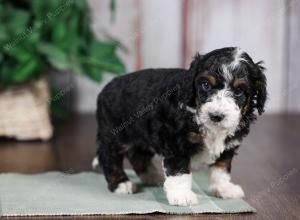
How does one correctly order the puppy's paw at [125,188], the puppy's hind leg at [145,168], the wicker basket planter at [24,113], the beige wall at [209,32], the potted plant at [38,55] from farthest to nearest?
the beige wall at [209,32], the wicker basket planter at [24,113], the potted plant at [38,55], the puppy's hind leg at [145,168], the puppy's paw at [125,188]

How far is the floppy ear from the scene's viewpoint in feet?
10.2

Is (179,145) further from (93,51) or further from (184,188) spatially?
(93,51)

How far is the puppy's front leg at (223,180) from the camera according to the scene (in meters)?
3.37

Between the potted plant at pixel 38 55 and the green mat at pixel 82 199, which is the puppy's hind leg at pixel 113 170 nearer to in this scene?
the green mat at pixel 82 199

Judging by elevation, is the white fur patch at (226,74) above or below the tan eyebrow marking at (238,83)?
above

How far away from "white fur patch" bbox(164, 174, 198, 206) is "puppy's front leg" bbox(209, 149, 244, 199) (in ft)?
0.83

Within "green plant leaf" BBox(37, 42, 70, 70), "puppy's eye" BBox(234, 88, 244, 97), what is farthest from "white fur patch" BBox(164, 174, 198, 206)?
"green plant leaf" BBox(37, 42, 70, 70)

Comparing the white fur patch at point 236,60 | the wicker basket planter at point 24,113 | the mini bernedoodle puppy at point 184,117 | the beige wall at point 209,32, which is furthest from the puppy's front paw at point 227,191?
the beige wall at point 209,32

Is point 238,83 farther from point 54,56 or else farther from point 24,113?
point 24,113

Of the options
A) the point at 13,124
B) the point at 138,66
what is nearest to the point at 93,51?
the point at 13,124

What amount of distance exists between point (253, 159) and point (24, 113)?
200cm

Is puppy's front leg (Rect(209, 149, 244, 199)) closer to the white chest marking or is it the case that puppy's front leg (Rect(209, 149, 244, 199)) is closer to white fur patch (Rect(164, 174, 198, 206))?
the white chest marking

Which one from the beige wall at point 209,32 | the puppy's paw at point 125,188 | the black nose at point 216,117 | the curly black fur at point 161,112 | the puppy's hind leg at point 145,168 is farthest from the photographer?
the beige wall at point 209,32

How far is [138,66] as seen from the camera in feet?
22.7
